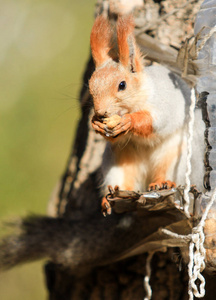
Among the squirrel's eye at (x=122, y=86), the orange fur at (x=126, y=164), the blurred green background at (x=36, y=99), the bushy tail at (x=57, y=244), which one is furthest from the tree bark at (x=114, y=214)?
the blurred green background at (x=36, y=99)

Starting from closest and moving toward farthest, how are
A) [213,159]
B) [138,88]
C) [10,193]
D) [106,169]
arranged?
[213,159]
[138,88]
[106,169]
[10,193]

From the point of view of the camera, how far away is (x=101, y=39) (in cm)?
121

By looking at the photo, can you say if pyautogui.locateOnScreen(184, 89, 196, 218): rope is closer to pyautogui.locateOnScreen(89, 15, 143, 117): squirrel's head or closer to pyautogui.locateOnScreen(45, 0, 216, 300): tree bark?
pyautogui.locateOnScreen(89, 15, 143, 117): squirrel's head

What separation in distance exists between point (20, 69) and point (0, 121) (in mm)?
327

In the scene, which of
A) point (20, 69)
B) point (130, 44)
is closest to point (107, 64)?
point (130, 44)

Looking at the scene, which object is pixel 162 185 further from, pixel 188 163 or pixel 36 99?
pixel 36 99

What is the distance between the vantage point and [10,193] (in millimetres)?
2520

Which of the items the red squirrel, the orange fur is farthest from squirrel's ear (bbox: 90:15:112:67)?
the orange fur

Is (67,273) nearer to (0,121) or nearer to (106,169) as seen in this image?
(106,169)

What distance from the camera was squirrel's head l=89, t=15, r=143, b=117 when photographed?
1176mm

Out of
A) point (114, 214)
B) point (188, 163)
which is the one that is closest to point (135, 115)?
point (188, 163)

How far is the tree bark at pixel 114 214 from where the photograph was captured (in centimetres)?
157

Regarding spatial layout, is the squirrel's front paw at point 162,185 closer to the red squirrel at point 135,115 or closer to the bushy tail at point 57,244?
the red squirrel at point 135,115

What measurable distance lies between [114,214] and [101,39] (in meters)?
0.63
